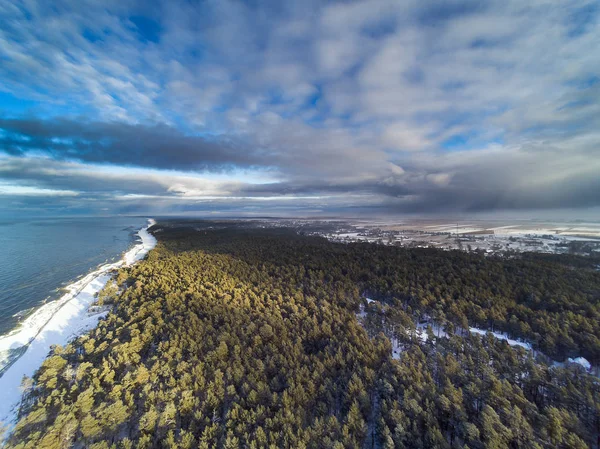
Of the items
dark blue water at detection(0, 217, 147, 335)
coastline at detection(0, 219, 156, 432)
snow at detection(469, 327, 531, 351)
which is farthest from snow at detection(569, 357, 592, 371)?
dark blue water at detection(0, 217, 147, 335)

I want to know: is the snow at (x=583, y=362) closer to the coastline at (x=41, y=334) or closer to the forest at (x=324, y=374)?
the forest at (x=324, y=374)

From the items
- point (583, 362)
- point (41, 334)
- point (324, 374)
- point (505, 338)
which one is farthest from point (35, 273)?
point (583, 362)

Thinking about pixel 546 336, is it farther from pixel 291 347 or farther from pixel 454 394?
pixel 291 347

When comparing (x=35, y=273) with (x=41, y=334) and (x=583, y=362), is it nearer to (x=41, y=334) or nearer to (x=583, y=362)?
(x=41, y=334)

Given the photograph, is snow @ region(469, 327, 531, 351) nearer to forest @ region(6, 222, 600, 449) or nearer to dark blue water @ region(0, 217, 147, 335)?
forest @ region(6, 222, 600, 449)

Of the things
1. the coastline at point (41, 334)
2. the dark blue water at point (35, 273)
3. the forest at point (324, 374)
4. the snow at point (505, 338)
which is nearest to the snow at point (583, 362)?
the forest at point (324, 374)

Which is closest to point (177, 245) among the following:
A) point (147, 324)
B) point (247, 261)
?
point (247, 261)
